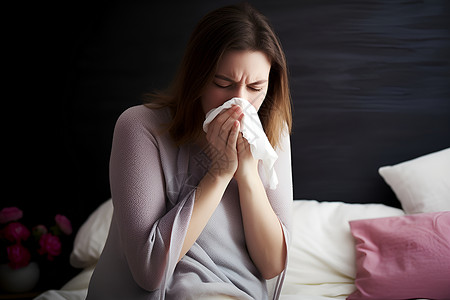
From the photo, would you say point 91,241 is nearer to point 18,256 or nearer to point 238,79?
point 18,256

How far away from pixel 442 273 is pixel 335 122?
31.7 inches

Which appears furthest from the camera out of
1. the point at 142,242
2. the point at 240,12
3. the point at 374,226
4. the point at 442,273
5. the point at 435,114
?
the point at 435,114

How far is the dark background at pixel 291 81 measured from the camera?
1967mm

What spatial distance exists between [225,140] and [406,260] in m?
0.81

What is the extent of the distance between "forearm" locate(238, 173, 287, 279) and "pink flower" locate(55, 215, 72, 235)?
1.16 metres

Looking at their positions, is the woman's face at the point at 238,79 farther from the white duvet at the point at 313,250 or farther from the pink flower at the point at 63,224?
the pink flower at the point at 63,224

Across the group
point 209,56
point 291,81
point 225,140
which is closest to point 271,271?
point 225,140

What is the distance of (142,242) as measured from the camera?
106cm

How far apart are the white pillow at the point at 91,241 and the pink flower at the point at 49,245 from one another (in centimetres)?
20

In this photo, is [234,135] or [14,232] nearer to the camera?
[234,135]

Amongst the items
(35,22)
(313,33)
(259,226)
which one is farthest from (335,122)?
(35,22)

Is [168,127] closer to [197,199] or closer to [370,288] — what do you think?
[197,199]

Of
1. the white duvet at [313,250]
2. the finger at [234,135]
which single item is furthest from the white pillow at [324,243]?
the finger at [234,135]

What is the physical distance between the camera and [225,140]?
1.13 metres
